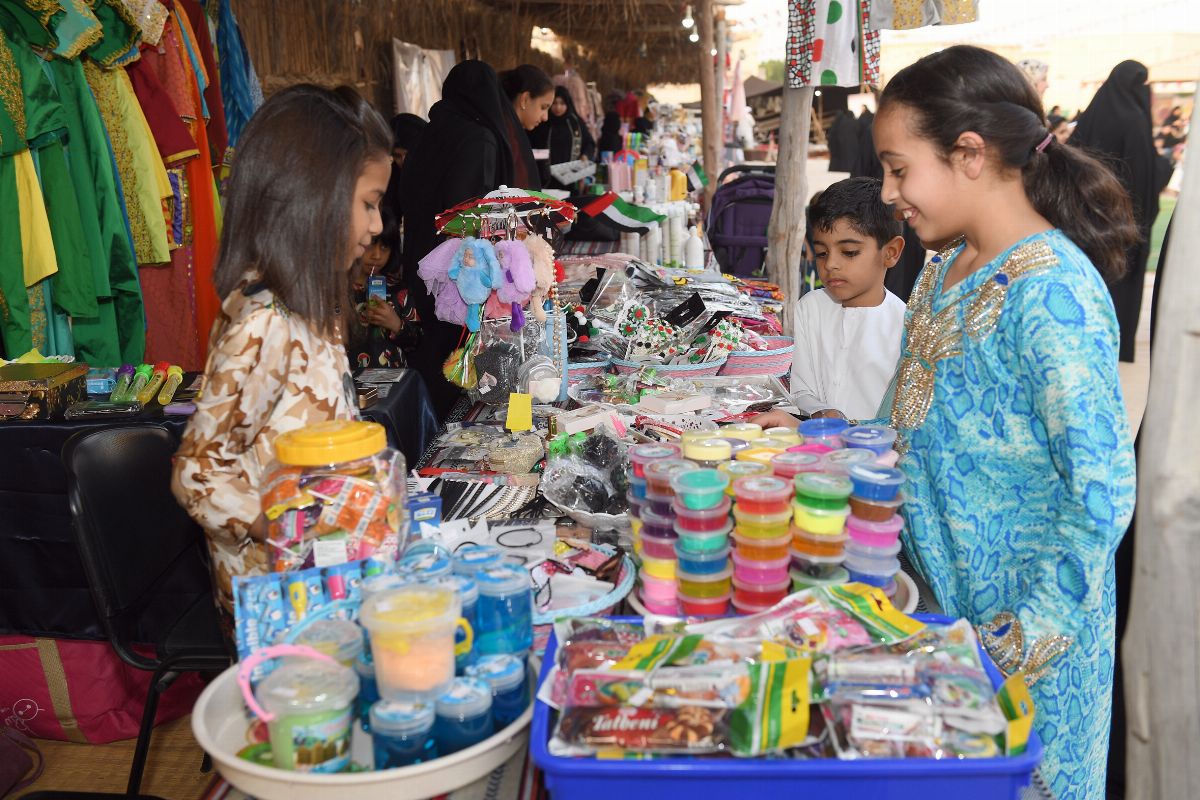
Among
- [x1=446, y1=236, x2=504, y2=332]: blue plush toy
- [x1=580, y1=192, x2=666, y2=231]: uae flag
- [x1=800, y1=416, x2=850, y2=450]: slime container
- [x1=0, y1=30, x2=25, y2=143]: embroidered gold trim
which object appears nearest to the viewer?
[x1=800, y1=416, x2=850, y2=450]: slime container

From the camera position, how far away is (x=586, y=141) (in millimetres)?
9469

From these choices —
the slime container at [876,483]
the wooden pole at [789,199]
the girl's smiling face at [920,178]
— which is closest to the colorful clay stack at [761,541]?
the slime container at [876,483]

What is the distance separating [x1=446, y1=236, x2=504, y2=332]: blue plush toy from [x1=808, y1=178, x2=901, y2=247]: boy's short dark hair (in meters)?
1.06

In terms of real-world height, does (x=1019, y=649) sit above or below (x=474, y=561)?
below

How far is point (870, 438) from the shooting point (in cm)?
147

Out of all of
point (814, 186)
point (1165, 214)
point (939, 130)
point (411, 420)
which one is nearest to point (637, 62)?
point (814, 186)

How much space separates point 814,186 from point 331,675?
52.0 feet

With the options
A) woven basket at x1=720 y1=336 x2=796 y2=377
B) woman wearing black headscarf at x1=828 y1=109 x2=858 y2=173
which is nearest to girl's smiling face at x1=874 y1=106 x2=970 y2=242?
woven basket at x1=720 y1=336 x2=796 y2=377

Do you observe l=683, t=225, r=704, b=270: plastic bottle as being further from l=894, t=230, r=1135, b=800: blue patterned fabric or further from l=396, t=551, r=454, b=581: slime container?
l=396, t=551, r=454, b=581: slime container

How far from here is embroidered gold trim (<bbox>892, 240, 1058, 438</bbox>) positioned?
1.45 meters

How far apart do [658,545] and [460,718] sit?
0.42 metres

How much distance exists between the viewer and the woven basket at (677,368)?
9.26 ft

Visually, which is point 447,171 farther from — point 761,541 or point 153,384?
point 761,541

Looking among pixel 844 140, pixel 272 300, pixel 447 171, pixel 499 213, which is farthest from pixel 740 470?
pixel 844 140
